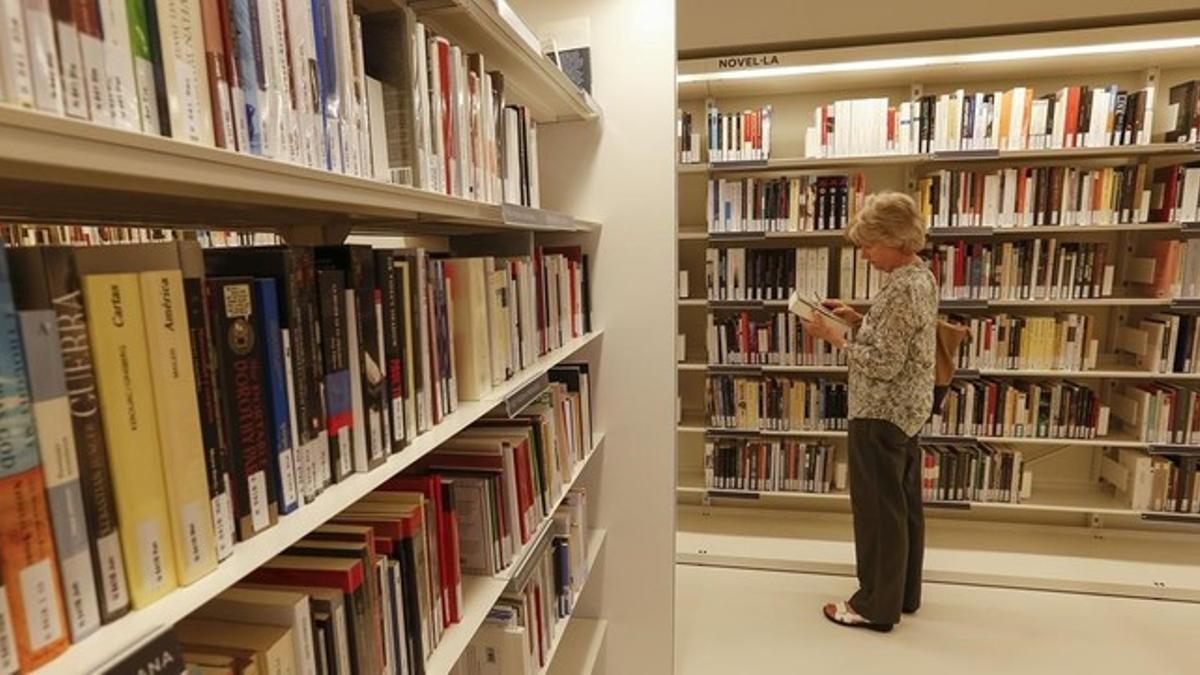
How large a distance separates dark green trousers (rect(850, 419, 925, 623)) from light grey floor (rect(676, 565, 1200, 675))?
0.57 ft

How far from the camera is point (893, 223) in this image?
2.10 meters

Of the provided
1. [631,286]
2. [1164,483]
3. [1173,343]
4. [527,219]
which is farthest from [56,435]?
[1164,483]

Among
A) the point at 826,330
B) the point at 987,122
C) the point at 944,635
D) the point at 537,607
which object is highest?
the point at 987,122

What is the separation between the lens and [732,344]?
304 centimetres

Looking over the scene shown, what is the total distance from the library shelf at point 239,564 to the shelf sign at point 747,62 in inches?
90.1

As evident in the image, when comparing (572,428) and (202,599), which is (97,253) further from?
(572,428)

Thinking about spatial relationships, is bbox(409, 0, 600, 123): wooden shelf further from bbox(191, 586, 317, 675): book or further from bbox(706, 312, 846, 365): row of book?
bbox(706, 312, 846, 365): row of book

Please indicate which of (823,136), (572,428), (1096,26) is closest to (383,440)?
(572,428)

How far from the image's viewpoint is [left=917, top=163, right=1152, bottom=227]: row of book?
2660 mm

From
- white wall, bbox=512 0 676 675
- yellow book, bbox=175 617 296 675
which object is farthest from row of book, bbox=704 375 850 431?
yellow book, bbox=175 617 296 675

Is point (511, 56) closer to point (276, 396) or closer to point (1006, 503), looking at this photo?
point (276, 396)

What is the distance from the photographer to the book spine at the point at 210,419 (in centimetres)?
56

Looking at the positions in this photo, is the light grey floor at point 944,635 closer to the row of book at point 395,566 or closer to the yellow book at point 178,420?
the row of book at point 395,566

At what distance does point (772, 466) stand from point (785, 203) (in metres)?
1.29
